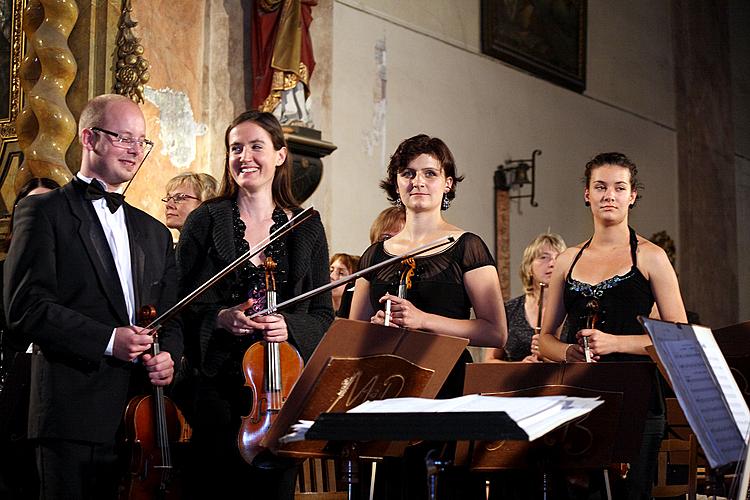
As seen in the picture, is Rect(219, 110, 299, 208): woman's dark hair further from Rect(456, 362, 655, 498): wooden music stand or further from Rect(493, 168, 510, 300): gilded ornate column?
Rect(493, 168, 510, 300): gilded ornate column

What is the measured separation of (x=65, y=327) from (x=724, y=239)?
1232cm

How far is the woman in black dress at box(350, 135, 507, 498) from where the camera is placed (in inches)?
141

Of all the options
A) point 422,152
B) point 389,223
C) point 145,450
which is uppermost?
point 422,152

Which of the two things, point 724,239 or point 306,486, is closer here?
point 306,486

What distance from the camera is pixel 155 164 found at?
634cm

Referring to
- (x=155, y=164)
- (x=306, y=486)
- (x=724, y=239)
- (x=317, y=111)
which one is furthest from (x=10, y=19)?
(x=724, y=239)

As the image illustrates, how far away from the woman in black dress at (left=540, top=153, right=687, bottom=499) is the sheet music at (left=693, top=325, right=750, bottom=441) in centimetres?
123

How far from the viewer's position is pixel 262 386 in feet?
10.4

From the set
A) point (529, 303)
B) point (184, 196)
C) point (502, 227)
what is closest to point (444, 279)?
point (184, 196)

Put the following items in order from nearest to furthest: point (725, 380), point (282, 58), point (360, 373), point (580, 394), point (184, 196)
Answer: point (725, 380) < point (360, 373) < point (580, 394) < point (184, 196) < point (282, 58)

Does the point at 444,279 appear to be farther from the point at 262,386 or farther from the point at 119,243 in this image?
the point at 119,243

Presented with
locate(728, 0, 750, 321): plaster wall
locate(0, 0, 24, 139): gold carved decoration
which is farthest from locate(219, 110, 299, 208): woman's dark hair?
locate(728, 0, 750, 321): plaster wall

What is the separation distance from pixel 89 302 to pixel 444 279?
117 cm

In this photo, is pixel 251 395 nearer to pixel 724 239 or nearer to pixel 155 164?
pixel 155 164
